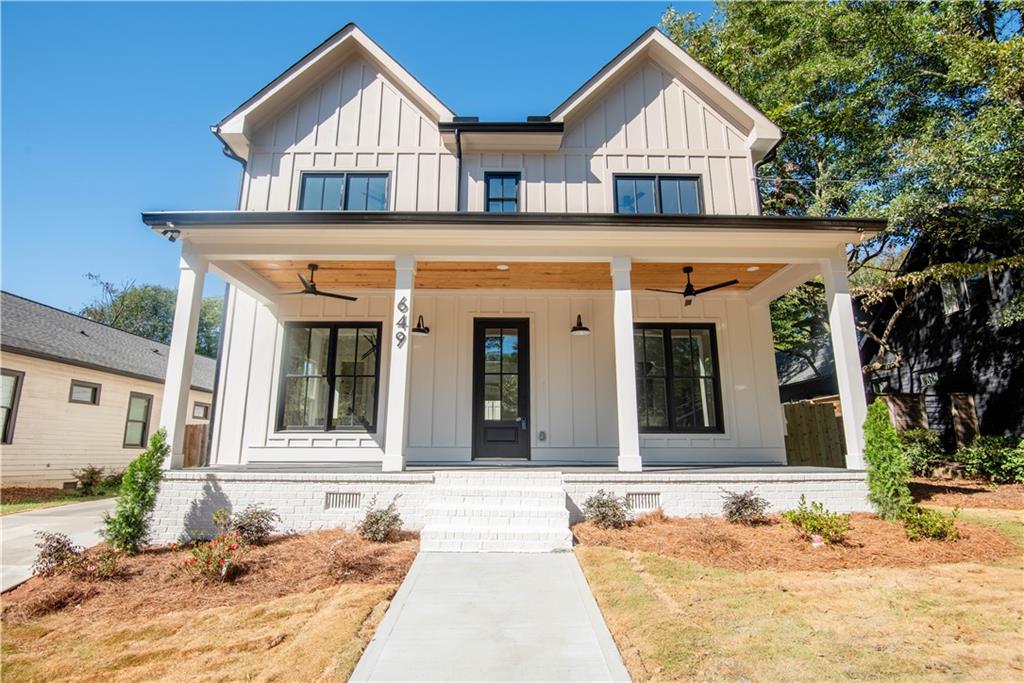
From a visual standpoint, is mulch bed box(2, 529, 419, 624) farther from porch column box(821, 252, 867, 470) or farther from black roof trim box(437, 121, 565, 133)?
black roof trim box(437, 121, 565, 133)

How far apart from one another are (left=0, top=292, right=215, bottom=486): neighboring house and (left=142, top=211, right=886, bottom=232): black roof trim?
657cm

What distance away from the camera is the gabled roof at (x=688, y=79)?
29.7ft

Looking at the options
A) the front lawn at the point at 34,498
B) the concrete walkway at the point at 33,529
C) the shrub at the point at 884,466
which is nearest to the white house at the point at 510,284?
the shrub at the point at 884,466

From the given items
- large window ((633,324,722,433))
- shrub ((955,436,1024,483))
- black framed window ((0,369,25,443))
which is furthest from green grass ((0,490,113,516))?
shrub ((955,436,1024,483))

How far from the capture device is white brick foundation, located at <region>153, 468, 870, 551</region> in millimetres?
5602

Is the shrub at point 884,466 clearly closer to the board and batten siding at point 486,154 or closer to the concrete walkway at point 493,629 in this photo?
the concrete walkway at point 493,629

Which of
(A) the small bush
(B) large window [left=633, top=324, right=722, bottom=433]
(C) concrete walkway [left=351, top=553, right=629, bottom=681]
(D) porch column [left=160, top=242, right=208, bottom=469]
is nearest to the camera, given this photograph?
(C) concrete walkway [left=351, top=553, right=629, bottom=681]

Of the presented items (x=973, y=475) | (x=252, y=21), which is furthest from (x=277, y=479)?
(x=973, y=475)

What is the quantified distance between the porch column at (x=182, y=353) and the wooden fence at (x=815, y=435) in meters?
11.2

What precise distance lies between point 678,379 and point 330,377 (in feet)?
20.8

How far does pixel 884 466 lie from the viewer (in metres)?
5.76

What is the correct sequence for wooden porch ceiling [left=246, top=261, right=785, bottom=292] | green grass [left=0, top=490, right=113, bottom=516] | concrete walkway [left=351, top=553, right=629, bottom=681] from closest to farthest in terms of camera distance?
concrete walkway [left=351, top=553, right=629, bottom=681], wooden porch ceiling [left=246, top=261, right=785, bottom=292], green grass [left=0, top=490, right=113, bottom=516]

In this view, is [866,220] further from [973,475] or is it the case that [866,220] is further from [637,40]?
[973,475]

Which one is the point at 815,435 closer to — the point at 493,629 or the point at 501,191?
the point at 501,191
